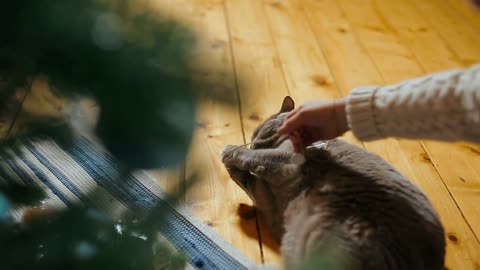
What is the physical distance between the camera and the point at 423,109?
27.5 inches

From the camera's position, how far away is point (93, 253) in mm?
436

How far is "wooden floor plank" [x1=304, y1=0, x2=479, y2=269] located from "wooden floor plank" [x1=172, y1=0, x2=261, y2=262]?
1.26 feet

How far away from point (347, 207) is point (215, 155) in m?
0.49

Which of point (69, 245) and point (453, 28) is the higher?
point (69, 245)

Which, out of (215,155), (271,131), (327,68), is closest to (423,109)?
(271,131)

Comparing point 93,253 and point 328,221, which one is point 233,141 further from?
point 93,253

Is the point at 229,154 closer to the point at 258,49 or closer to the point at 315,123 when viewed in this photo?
the point at 315,123

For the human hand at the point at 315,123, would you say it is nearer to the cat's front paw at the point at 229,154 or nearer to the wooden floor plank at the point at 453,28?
the cat's front paw at the point at 229,154

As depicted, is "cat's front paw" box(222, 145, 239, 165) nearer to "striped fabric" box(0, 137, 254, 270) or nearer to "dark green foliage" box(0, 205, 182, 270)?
"striped fabric" box(0, 137, 254, 270)

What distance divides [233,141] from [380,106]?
57cm

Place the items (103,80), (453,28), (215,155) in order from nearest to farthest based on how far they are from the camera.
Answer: (103,80), (215,155), (453,28)

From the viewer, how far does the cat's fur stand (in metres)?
0.74

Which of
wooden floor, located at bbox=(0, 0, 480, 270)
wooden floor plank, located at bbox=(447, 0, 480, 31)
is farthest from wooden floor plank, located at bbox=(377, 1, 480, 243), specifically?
wooden floor plank, located at bbox=(447, 0, 480, 31)

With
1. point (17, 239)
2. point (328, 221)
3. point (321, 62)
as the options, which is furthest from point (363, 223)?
point (321, 62)
